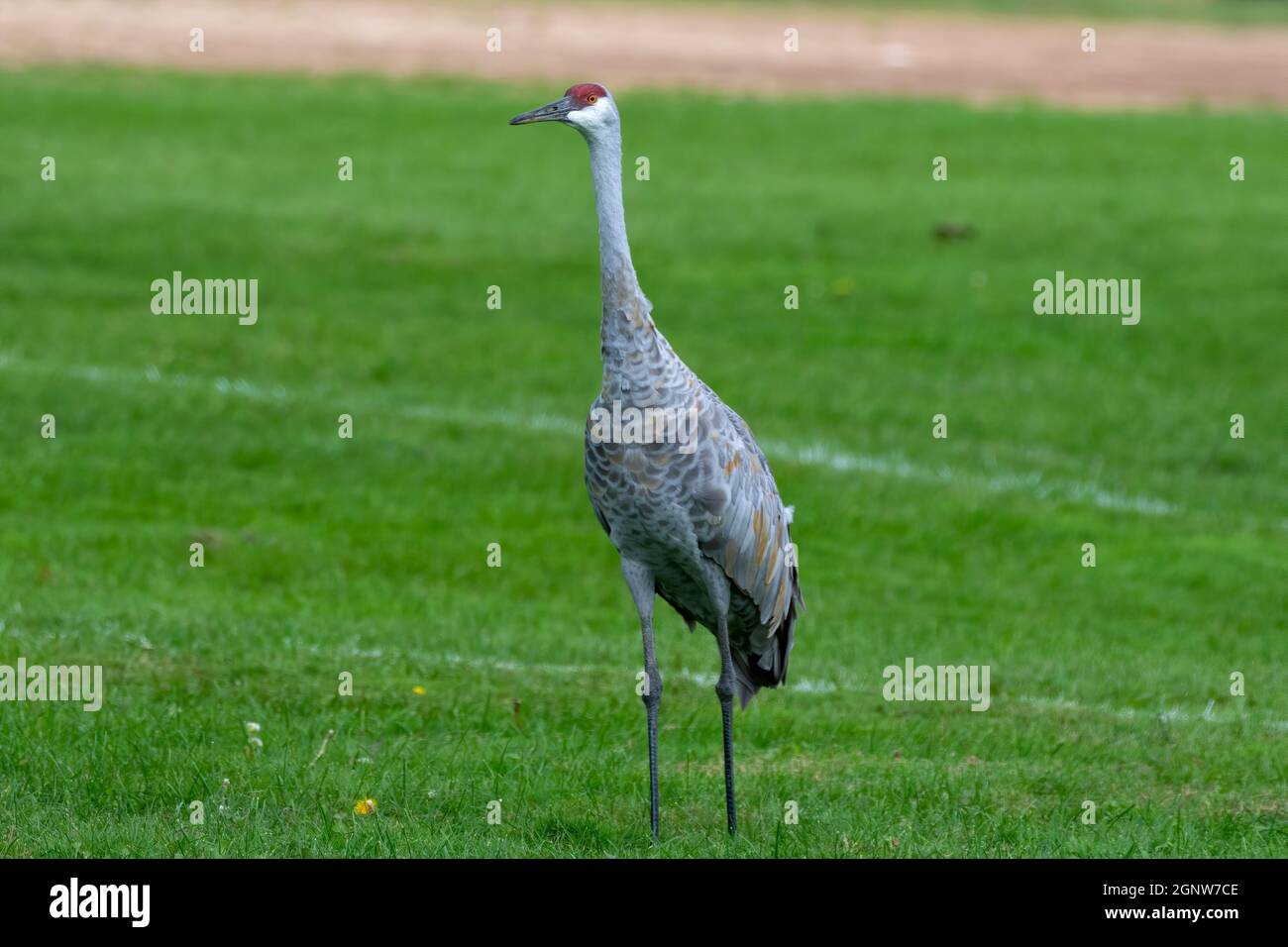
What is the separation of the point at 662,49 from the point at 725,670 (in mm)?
31870

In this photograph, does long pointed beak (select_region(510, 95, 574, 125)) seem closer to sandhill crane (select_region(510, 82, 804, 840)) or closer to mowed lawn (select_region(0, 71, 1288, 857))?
sandhill crane (select_region(510, 82, 804, 840))

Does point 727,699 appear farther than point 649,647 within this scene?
Yes

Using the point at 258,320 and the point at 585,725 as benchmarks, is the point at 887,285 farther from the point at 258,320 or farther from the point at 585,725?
the point at 585,725

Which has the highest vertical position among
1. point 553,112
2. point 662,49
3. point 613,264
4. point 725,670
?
point 662,49

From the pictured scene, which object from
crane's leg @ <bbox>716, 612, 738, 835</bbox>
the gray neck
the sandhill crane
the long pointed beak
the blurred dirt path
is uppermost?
the blurred dirt path

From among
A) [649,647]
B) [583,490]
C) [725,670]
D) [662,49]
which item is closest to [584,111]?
[649,647]

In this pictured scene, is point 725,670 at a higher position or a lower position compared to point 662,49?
lower

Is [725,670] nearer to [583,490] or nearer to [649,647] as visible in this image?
[649,647]

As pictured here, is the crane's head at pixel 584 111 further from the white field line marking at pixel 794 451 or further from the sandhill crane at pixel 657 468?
the white field line marking at pixel 794 451

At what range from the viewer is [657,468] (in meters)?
8.05

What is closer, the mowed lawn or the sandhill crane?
the sandhill crane

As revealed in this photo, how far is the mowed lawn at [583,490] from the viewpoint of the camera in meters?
9.06

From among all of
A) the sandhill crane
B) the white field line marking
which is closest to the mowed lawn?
the white field line marking

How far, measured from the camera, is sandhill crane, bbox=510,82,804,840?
26.3ft
